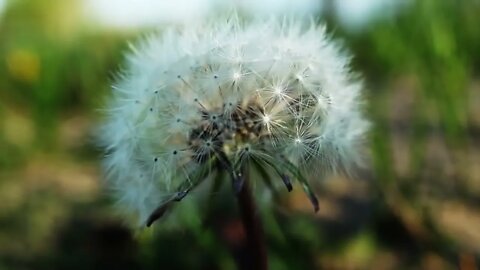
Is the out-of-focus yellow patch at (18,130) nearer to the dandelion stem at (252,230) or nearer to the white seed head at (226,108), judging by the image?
the white seed head at (226,108)

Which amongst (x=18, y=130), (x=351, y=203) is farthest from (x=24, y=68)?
(x=351, y=203)

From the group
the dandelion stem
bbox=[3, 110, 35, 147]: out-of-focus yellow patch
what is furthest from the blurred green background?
the dandelion stem

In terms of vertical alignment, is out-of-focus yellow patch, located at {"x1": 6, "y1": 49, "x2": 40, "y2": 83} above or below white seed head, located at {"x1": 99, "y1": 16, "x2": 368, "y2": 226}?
below

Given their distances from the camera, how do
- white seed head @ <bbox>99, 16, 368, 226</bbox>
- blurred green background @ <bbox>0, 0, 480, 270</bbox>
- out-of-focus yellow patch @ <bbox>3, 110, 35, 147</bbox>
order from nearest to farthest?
white seed head @ <bbox>99, 16, 368, 226</bbox>, blurred green background @ <bbox>0, 0, 480, 270</bbox>, out-of-focus yellow patch @ <bbox>3, 110, 35, 147</bbox>

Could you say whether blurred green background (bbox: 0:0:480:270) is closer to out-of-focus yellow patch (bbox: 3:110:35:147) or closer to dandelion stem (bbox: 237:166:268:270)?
out-of-focus yellow patch (bbox: 3:110:35:147)

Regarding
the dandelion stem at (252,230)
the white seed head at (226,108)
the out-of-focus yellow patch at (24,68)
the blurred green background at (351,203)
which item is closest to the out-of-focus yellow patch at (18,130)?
the blurred green background at (351,203)

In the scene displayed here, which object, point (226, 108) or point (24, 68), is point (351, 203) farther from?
point (24, 68)
